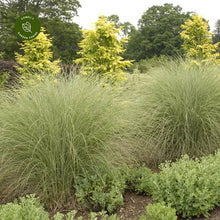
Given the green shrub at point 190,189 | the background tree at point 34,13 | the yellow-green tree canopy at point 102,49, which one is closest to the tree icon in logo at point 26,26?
the yellow-green tree canopy at point 102,49

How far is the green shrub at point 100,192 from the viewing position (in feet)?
9.13

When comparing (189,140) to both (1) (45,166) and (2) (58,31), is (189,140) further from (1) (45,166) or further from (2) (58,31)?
(2) (58,31)

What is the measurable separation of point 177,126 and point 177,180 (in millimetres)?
1750

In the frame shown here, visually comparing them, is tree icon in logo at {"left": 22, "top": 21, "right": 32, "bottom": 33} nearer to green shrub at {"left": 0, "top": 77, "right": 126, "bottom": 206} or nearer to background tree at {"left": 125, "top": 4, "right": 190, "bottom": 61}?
green shrub at {"left": 0, "top": 77, "right": 126, "bottom": 206}

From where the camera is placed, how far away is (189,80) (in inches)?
174

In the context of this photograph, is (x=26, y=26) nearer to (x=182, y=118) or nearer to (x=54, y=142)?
(x=182, y=118)

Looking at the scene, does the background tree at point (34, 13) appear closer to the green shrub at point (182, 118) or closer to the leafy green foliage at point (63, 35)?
the leafy green foliage at point (63, 35)

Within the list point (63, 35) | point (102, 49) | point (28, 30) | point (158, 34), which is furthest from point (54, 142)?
point (158, 34)

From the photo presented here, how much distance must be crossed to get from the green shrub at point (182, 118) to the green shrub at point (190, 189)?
1392mm

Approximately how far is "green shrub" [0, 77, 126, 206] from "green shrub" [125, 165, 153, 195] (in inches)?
9.9

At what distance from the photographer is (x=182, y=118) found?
165 inches

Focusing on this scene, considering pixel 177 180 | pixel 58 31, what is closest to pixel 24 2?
pixel 58 31

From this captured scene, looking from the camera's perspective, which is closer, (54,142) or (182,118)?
(54,142)

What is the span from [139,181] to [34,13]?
2222 cm
